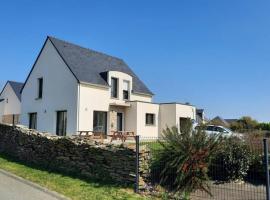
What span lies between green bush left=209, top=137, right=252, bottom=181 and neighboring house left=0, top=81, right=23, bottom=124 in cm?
3414

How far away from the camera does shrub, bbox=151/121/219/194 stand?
33.3 feet

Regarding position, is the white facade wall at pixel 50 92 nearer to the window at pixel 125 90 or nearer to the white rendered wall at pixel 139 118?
the window at pixel 125 90

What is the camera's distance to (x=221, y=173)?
11.1 metres

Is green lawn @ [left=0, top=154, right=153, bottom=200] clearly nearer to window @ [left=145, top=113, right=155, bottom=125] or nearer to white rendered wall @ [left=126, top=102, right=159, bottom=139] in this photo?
white rendered wall @ [left=126, top=102, right=159, bottom=139]

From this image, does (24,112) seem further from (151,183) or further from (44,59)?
(151,183)

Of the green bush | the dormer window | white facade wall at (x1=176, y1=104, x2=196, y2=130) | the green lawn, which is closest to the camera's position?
the green lawn

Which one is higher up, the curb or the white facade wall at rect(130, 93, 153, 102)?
the white facade wall at rect(130, 93, 153, 102)

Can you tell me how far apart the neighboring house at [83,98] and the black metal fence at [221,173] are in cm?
1570

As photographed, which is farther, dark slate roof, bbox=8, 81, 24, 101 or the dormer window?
dark slate roof, bbox=8, 81, 24, 101

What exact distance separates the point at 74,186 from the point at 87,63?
20630 mm

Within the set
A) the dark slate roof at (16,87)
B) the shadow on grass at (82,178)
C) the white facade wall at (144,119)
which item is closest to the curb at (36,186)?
the shadow on grass at (82,178)

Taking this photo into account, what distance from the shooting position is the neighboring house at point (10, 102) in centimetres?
4241

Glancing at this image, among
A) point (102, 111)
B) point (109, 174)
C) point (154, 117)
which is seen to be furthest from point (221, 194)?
point (154, 117)

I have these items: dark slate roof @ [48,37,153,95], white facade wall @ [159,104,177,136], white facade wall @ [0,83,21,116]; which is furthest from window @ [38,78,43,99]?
white facade wall @ [0,83,21,116]
